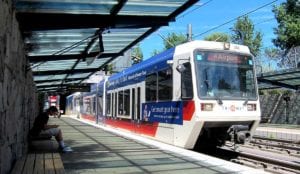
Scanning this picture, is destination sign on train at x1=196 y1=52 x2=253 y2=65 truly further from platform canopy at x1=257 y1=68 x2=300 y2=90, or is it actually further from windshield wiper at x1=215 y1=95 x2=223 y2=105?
platform canopy at x1=257 y1=68 x2=300 y2=90

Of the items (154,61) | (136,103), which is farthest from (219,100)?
(136,103)

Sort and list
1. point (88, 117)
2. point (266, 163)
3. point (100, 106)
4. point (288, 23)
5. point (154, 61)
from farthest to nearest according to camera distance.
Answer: point (88, 117)
point (288, 23)
point (100, 106)
point (154, 61)
point (266, 163)

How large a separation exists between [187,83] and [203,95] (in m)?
0.57

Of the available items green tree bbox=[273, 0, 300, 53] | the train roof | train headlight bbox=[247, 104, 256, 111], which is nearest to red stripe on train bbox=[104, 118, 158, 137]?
the train roof

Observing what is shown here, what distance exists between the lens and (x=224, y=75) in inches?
496

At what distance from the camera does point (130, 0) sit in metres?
9.34

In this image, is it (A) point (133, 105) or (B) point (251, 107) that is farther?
(A) point (133, 105)

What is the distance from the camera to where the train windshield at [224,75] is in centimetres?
1217

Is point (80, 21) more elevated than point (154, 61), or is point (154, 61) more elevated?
point (80, 21)

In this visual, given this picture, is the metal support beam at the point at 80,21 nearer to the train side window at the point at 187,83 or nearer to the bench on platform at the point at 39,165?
the train side window at the point at 187,83

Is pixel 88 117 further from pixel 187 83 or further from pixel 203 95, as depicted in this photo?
pixel 203 95

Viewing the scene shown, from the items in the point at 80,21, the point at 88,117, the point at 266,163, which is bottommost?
the point at 266,163

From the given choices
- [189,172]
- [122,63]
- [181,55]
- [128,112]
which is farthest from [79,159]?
[122,63]

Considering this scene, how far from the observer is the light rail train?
12.1 meters
